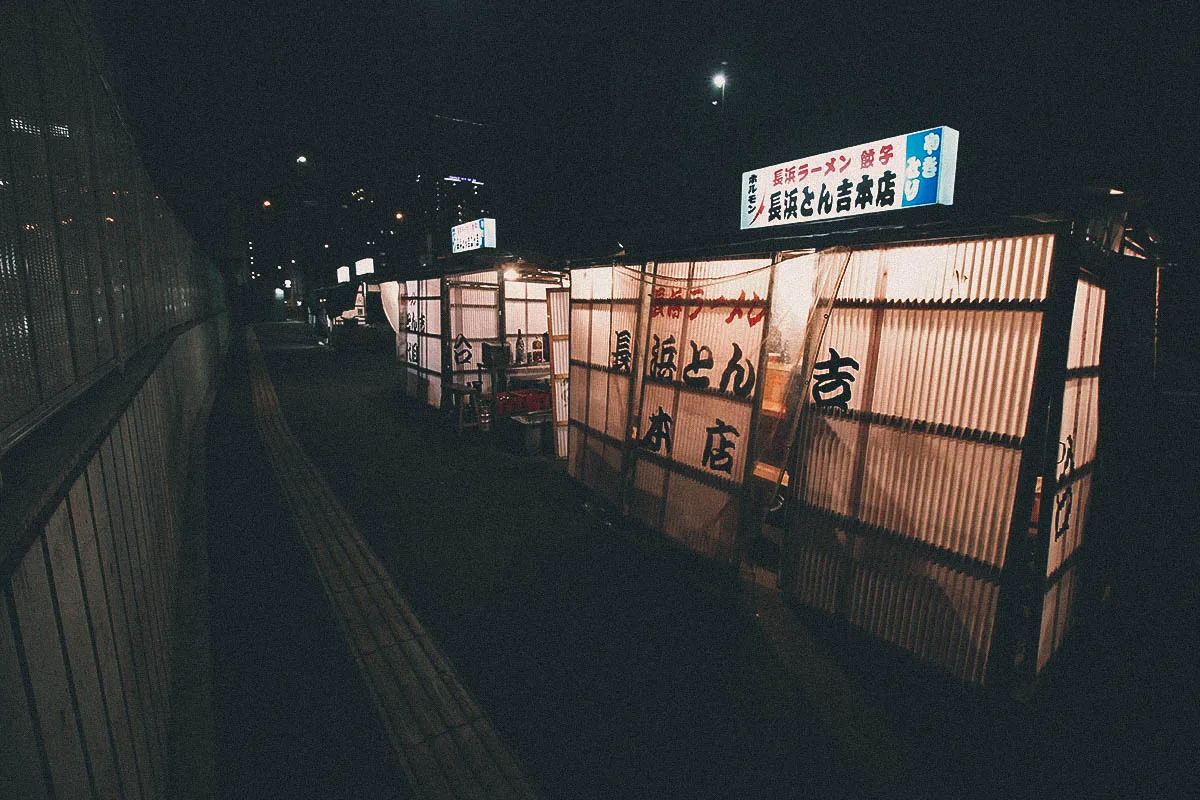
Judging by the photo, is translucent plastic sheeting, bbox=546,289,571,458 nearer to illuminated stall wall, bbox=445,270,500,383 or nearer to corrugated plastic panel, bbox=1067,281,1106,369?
illuminated stall wall, bbox=445,270,500,383

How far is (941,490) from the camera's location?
16.6ft

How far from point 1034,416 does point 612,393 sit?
5.44 meters

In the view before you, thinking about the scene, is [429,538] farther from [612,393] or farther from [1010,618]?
[1010,618]

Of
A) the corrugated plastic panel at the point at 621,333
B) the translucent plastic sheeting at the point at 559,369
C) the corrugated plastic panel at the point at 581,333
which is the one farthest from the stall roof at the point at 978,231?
the translucent plastic sheeting at the point at 559,369

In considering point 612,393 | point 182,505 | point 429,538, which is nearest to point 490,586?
point 429,538

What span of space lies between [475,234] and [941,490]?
24.7 metres

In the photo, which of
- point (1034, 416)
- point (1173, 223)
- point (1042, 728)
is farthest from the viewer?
point (1173, 223)

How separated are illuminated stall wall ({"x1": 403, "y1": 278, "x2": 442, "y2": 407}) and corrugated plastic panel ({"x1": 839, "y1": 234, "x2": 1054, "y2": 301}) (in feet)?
41.3

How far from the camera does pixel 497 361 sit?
14555 mm

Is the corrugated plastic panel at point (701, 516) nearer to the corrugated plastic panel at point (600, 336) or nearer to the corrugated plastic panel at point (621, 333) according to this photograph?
the corrugated plastic panel at point (621, 333)

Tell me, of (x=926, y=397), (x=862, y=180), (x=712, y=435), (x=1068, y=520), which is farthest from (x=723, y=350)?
(x=862, y=180)

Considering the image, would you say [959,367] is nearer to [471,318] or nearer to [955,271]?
[955,271]

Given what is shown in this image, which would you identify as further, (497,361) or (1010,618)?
(497,361)

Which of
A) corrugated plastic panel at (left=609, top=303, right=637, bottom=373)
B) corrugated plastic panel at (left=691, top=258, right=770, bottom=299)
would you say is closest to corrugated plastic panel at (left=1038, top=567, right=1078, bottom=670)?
corrugated plastic panel at (left=691, top=258, right=770, bottom=299)
